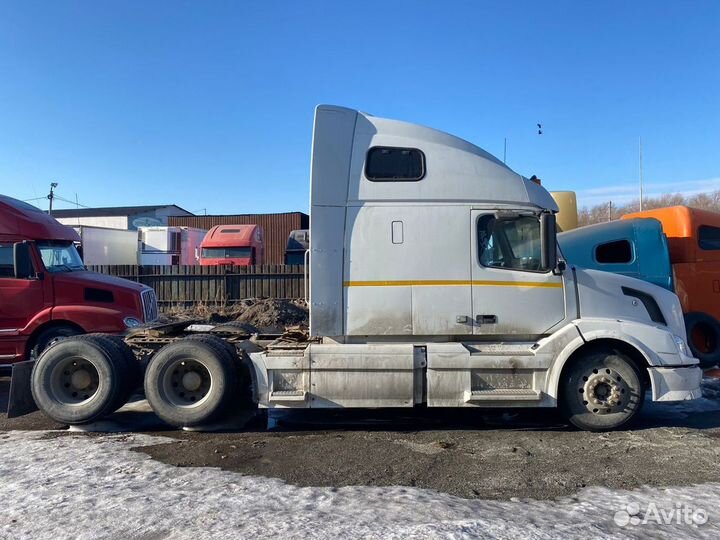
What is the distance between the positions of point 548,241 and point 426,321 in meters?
1.65

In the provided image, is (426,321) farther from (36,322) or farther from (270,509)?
(36,322)

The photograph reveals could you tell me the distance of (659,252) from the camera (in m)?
9.37

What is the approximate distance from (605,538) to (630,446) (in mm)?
2353

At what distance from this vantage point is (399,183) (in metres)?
6.17

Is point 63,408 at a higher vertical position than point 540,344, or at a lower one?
lower

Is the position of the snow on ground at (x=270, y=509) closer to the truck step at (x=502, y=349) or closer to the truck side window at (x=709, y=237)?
the truck step at (x=502, y=349)

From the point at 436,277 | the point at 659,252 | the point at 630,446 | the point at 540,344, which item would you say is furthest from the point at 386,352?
the point at 659,252

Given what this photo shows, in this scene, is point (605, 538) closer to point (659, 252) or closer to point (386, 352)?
point (386, 352)

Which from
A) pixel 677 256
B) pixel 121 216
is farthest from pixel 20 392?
pixel 121 216

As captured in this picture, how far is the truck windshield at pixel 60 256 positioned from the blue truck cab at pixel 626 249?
29.4 ft

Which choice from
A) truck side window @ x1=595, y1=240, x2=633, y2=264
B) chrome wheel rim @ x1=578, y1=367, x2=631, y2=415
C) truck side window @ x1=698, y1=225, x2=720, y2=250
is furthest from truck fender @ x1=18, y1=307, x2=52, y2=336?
truck side window @ x1=698, y1=225, x2=720, y2=250

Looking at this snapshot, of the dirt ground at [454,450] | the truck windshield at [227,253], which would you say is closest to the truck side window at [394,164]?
the dirt ground at [454,450]

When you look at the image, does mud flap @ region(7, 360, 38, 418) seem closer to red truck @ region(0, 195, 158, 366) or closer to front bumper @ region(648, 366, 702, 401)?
red truck @ region(0, 195, 158, 366)

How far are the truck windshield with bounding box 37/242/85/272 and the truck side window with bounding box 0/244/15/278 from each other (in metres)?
0.44
